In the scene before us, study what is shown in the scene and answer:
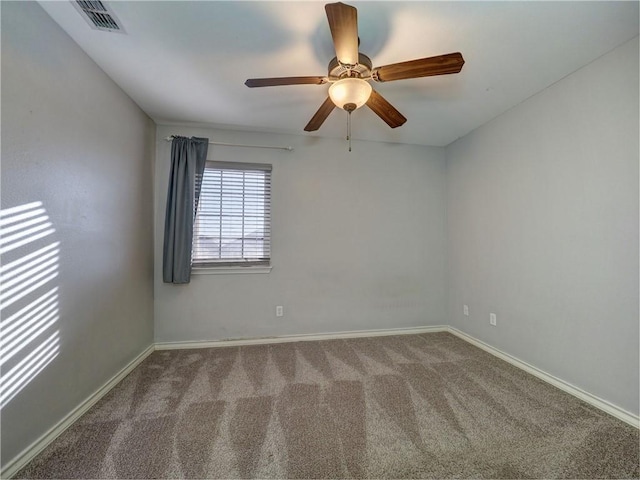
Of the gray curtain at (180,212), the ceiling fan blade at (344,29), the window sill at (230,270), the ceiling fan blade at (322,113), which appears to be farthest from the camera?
the window sill at (230,270)

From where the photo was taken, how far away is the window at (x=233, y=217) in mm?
2830

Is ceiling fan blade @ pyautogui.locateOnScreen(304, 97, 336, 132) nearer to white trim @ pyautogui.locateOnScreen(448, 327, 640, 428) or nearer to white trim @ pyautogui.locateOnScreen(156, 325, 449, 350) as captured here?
white trim @ pyautogui.locateOnScreen(156, 325, 449, 350)

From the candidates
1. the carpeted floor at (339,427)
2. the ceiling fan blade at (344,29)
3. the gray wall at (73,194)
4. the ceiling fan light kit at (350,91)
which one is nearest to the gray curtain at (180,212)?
the gray wall at (73,194)

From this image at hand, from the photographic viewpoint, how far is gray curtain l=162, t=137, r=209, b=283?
8.77ft

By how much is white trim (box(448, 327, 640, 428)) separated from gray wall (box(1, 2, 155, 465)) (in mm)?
3420

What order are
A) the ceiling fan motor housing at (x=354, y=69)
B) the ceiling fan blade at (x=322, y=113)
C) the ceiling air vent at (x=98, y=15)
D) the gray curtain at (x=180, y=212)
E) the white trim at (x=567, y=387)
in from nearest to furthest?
the ceiling air vent at (x=98, y=15) → the ceiling fan motor housing at (x=354, y=69) → the white trim at (x=567, y=387) → the ceiling fan blade at (x=322, y=113) → the gray curtain at (x=180, y=212)

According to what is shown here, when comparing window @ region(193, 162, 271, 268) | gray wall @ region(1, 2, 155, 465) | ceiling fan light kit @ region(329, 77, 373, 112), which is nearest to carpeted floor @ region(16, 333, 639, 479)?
gray wall @ region(1, 2, 155, 465)

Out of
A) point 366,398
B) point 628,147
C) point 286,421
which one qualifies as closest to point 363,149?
point 628,147

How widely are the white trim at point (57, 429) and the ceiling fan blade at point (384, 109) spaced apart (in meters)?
2.75

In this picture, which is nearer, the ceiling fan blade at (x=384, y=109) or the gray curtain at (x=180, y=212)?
the ceiling fan blade at (x=384, y=109)

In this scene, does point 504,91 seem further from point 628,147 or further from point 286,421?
point 286,421

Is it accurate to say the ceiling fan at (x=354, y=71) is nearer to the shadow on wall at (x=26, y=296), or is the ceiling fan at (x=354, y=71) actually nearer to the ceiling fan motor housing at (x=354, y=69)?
the ceiling fan motor housing at (x=354, y=69)

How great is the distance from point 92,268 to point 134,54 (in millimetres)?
1502

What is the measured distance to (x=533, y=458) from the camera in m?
1.36
